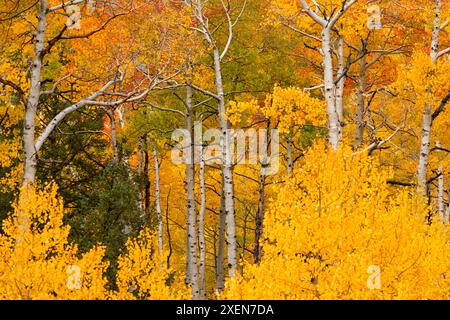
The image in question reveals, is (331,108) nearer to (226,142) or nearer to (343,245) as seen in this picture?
(226,142)

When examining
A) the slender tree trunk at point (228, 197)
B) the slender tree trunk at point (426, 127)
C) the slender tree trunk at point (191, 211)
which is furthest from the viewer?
the slender tree trunk at point (191, 211)

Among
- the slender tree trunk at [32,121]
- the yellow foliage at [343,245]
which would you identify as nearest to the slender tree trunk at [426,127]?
the yellow foliage at [343,245]

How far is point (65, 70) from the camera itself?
61.0ft

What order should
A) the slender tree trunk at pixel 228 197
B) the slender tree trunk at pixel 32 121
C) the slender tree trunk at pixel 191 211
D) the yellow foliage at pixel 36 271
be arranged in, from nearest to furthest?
the yellow foliage at pixel 36 271
the slender tree trunk at pixel 32 121
the slender tree trunk at pixel 228 197
the slender tree trunk at pixel 191 211

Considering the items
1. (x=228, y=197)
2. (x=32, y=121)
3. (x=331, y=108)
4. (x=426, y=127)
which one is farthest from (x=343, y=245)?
(x=426, y=127)

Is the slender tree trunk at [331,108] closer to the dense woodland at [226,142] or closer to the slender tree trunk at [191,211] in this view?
the dense woodland at [226,142]

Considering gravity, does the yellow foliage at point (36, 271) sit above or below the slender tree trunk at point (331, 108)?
below

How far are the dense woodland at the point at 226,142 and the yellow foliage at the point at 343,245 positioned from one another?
30 millimetres

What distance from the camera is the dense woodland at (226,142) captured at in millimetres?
9742

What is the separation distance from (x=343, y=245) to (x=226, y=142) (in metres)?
5.72

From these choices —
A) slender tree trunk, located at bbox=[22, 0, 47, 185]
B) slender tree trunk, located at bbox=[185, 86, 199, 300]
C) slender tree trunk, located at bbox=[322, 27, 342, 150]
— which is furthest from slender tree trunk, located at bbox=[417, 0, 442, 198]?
slender tree trunk, located at bbox=[22, 0, 47, 185]

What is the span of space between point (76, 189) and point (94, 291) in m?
8.69

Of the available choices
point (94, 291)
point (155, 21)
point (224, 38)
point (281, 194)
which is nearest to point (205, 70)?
point (224, 38)
